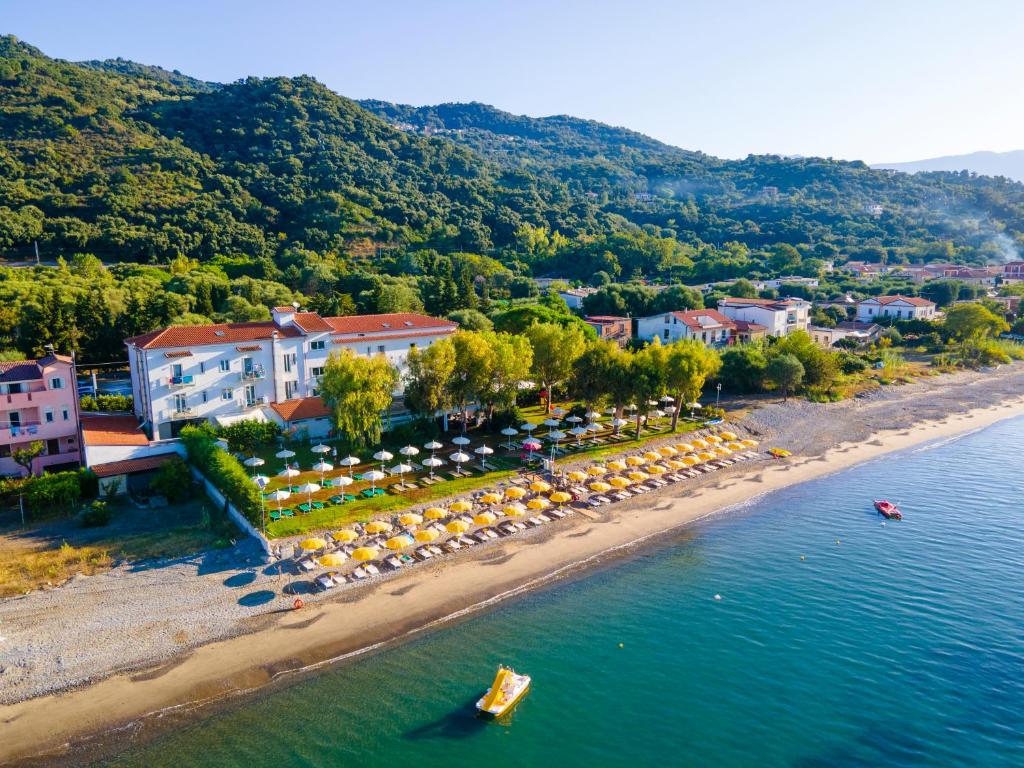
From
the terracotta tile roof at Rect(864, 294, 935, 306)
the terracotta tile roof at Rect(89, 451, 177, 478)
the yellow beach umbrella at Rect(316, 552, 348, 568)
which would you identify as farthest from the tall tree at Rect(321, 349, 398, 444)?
the terracotta tile roof at Rect(864, 294, 935, 306)

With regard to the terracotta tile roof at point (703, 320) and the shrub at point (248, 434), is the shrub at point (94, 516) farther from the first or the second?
the terracotta tile roof at point (703, 320)

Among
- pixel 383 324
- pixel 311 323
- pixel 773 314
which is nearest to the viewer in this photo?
pixel 311 323

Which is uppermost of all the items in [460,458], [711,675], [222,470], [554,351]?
[554,351]

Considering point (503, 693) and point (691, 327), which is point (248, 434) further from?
point (691, 327)

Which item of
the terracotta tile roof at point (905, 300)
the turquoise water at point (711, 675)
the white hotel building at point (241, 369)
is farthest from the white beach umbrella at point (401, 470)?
the terracotta tile roof at point (905, 300)

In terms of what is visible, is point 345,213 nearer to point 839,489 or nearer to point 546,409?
point 546,409

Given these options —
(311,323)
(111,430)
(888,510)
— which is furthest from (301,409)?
(888,510)
